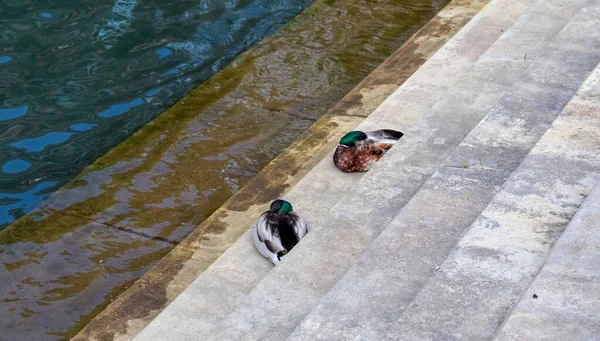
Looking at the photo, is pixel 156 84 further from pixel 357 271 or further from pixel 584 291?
pixel 584 291

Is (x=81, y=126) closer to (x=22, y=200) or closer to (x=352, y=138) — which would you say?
(x=22, y=200)

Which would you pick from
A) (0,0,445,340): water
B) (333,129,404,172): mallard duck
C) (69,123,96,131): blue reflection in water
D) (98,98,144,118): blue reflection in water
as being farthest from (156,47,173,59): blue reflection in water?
(333,129,404,172): mallard duck

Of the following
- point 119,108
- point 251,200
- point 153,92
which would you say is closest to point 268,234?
point 251,200

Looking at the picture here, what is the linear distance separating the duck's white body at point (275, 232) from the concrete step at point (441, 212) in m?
0.99

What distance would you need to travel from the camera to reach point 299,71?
1059cm

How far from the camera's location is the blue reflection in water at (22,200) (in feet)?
28.1

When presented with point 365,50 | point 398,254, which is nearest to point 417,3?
point 365,50

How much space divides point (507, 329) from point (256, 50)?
7108 millimetres

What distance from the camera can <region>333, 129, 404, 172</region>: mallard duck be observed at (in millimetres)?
7852

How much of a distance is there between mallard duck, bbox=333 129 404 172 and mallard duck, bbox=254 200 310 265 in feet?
3.30

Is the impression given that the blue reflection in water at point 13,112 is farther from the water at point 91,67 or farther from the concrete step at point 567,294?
the concrete step at point 567,294

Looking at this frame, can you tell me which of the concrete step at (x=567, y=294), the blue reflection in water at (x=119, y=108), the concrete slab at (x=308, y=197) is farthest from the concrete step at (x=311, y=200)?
the blue reflection in water at (x=119, y=108)

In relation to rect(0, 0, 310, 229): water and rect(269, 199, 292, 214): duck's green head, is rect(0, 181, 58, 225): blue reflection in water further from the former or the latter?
rect(269, 199, 292, 214): duck's green head

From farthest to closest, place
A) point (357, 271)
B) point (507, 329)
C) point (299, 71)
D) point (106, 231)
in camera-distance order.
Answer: point (299, 71), point (106, 231), point (357, 271), point (507, 329)
